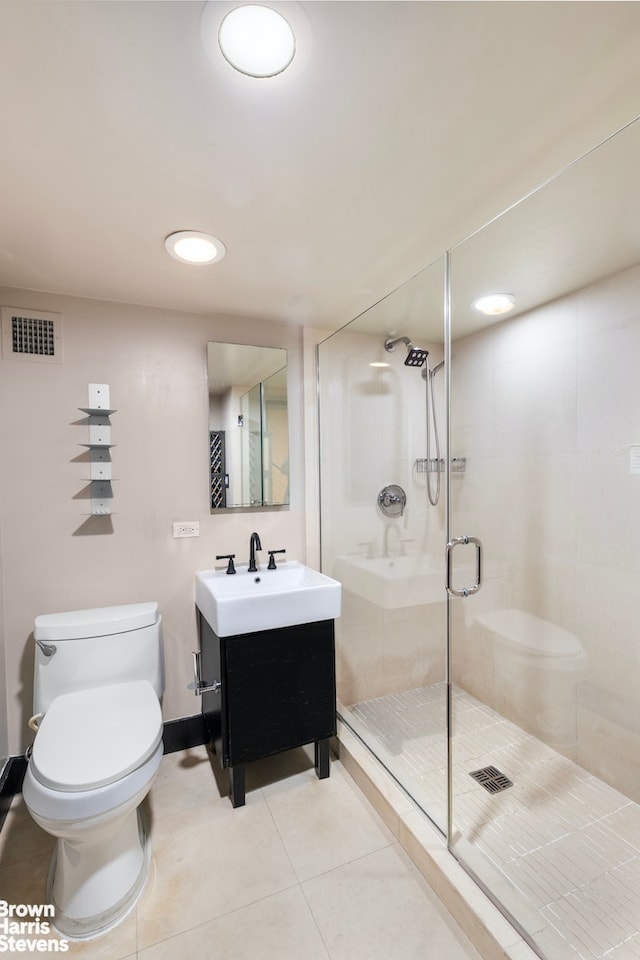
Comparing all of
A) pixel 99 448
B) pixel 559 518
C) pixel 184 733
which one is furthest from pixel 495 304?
pixel 184 733

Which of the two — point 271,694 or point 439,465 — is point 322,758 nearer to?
point 271,694

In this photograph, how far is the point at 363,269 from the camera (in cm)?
182

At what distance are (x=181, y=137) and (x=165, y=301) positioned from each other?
105 cm

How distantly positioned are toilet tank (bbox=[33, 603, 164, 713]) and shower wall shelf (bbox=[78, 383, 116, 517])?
0.48 metres

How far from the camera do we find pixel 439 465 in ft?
6.88

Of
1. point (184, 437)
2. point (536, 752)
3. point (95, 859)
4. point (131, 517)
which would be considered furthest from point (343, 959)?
point (184, 437)

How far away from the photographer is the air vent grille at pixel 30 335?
1848 mm

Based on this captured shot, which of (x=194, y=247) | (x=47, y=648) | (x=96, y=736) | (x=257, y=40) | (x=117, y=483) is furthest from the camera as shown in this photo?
(x=117, y=483)

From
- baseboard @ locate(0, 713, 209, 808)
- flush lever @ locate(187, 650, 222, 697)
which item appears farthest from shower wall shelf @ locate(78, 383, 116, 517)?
baseboard @ locate(0, 713, 209, 808)

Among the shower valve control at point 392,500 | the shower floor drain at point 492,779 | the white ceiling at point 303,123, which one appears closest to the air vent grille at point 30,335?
the white ceiling at point 303,123

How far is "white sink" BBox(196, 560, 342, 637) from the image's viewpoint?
5.65ft

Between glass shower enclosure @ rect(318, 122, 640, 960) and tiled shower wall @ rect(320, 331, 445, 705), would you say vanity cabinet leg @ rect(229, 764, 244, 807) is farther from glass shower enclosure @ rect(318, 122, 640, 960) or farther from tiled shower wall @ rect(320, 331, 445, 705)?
tiled shower wall @ rect(320, 331, 445, 705)

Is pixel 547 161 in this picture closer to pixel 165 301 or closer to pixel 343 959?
pixel 165 301

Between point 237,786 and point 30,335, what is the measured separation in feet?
6.96
